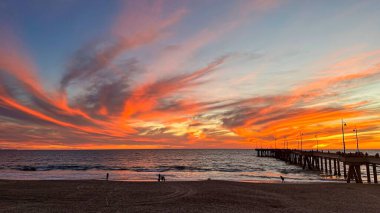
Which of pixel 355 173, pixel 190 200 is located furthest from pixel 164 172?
pixel 190 200

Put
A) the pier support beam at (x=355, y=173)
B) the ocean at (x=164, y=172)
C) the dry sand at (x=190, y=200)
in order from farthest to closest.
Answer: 1. the ocean at (x=164, y=172)
2. the pier support beam at (x=355, y=173)
3. the dry sand at (x=190, y=200)

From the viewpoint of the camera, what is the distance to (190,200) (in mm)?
20219

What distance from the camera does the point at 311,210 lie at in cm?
1734

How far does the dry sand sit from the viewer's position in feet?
57.3

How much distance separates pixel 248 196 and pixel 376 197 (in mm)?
9655

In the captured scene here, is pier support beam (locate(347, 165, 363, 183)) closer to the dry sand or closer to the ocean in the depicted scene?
the ocean

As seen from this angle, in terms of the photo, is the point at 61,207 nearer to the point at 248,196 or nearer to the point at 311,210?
the point at 248,196

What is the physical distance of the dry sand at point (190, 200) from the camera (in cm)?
1747

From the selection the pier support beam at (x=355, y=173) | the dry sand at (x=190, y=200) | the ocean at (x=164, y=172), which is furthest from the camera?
the ocean at (x=164, y=172)

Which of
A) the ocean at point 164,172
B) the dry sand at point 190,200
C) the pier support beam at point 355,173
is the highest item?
the pier support beam at point 355,173

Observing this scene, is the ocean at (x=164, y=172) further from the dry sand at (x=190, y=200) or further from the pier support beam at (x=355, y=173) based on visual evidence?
the dry sand at (x=190, y=200)

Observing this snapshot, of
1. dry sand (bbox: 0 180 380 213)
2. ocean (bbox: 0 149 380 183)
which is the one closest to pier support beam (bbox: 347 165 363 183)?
ocean (bbox: 0 149 380 183)

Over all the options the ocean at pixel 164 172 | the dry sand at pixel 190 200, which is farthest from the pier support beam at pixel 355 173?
the dry sand at pixel 190 200

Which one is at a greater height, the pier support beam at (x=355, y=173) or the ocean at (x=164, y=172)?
the pier support beam at (x=355, y=173)
